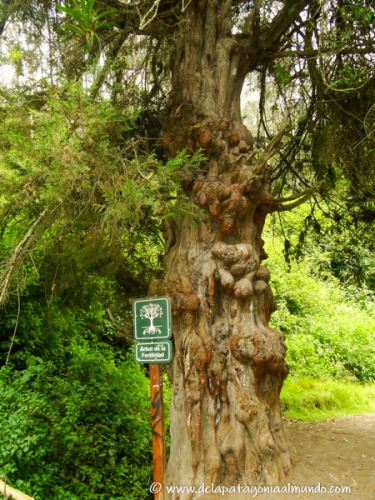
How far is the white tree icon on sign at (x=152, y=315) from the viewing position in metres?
3.32

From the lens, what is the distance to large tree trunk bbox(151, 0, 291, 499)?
4277 millimetres

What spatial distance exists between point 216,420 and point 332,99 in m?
4.60

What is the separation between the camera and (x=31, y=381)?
5988mm

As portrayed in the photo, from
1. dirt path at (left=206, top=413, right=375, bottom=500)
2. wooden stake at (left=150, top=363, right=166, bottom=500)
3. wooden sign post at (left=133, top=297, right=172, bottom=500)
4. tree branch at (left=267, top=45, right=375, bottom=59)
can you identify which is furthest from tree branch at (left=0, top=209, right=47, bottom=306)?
tree branch at (left=267, top=45, right=375, bottom=59)

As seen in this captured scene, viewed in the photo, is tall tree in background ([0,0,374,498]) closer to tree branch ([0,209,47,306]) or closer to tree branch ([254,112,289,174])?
tree branch ([254,112,289,174])

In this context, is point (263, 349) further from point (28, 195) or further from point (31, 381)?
point (31, 381)

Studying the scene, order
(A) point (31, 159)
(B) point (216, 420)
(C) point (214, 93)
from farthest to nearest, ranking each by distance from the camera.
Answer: (C) point (214, 93)
(B) point (216, 420)
(A) point (31, 159)

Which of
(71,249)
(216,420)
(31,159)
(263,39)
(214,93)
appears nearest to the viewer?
(31,159)

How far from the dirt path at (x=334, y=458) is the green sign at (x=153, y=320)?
192cm

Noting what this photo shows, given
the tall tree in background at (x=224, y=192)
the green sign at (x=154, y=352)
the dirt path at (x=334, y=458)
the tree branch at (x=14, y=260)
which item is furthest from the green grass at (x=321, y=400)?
the tree branch at (x=14, y=260)

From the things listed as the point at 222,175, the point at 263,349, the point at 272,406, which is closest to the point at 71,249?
the point at 222,175

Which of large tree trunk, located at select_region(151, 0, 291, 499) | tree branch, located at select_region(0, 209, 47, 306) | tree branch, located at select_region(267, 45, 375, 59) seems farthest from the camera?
tree branch, located at select_region(267, 45, 375, 59)

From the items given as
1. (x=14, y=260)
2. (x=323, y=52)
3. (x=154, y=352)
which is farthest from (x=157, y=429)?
(x=323, y=52)

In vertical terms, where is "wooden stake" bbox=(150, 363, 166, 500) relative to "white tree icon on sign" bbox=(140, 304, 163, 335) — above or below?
below
